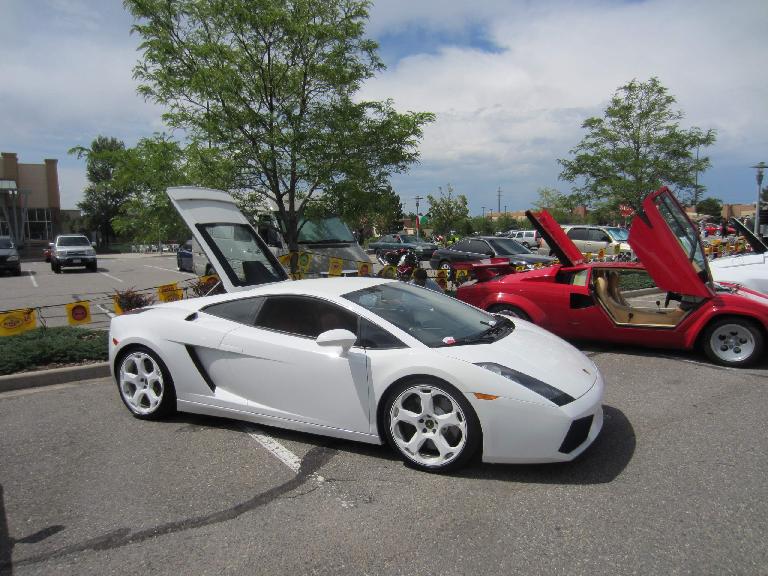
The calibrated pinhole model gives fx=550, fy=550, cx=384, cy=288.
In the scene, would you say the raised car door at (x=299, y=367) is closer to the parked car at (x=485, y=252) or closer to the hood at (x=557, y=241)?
the hood at (x=557, y=241)

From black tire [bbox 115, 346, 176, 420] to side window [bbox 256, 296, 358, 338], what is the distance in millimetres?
1021

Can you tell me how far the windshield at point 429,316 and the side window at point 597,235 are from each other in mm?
19447

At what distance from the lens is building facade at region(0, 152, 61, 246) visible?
139 ft

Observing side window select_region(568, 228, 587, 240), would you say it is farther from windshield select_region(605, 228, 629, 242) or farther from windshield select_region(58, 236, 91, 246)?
windshield select_region(58, 236, 91, 246)

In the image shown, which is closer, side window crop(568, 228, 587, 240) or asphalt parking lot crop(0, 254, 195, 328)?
asphalt parking lot crop(0, 254, 195, 328)

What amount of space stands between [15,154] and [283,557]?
5040 cm

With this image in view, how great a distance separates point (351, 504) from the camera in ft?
10.7

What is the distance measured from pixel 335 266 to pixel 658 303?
623 cm

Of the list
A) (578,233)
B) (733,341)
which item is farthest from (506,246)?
(733,341)

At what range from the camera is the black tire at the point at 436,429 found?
347 centimetres

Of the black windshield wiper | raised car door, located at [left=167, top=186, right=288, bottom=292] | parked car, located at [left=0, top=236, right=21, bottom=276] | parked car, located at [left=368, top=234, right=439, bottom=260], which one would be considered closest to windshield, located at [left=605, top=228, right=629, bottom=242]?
parked car, located at [left=368, top=234, right=439, bottom=260]

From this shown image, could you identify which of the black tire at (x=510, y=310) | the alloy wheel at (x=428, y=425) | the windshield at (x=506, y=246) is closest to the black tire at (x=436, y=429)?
the alloy wheel at (x=428, y=425)

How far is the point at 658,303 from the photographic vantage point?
24.8ft

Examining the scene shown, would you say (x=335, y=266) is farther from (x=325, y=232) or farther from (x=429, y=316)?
(x=429, y=316)
